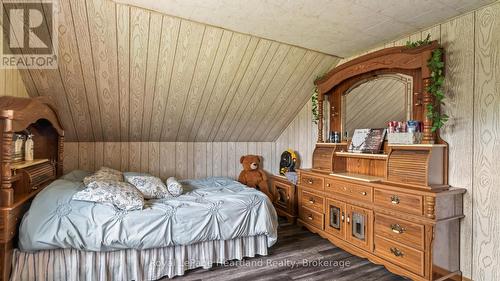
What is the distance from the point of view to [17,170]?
75.1 inches

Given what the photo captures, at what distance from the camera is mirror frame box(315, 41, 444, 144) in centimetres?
225

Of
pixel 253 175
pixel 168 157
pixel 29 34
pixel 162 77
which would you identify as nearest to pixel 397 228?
pixel 253 175

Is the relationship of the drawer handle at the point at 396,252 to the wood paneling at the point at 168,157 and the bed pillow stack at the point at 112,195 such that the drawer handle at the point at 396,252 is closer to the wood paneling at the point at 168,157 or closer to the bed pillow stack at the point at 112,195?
the bed pillow stack at the point at 112,195

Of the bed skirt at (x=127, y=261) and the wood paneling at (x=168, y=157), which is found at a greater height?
the wood paneling at (x=168, y=157)

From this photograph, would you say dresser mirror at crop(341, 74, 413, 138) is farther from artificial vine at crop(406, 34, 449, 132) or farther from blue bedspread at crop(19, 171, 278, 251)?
blue bedspread at crop(19, 171, 278, 251)

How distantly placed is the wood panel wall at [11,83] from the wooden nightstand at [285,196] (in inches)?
127

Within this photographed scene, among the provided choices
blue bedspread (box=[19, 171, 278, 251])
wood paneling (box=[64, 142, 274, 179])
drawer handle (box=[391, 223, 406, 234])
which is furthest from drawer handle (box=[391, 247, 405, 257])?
wood paneling (box=[64, 142, 274, 179])

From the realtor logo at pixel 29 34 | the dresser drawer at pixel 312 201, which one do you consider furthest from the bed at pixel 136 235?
the realtor logo at pixel 29 34

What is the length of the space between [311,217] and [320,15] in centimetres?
228

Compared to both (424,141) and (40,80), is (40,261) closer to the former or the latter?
(40,80)

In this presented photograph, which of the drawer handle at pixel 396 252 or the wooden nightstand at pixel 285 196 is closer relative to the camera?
the drawer handle at pixel 396 252

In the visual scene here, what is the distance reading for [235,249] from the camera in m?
2.49

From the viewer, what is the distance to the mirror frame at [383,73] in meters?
2.25

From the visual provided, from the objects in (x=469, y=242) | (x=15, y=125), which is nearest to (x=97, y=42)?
(x=15, y=125)
